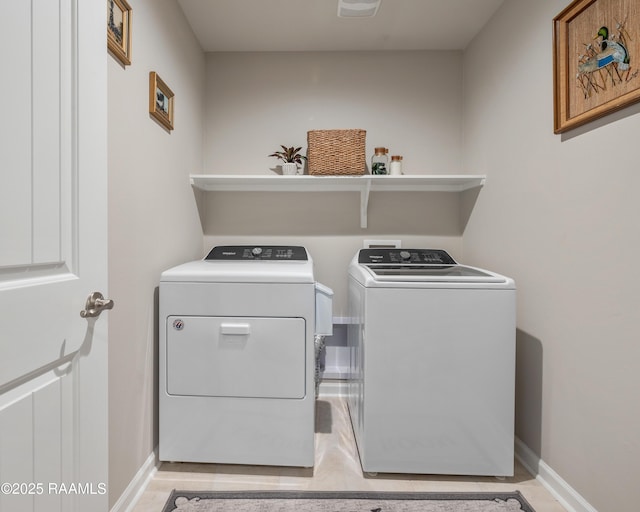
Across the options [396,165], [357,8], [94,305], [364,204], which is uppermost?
[357,8]

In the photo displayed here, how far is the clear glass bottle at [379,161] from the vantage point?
2.26 m

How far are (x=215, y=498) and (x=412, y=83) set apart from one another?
2.56m

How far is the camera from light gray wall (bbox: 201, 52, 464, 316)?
2.39m

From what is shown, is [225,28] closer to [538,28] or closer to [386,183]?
[386,183]

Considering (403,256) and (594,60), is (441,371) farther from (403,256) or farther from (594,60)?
(594,60)

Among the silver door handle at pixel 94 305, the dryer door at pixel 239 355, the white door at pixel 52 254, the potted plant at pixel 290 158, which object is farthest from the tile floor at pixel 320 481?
the potted plant at pixel 290 158

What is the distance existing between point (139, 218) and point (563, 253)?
172 cm

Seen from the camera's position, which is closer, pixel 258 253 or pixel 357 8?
pixel 357 8

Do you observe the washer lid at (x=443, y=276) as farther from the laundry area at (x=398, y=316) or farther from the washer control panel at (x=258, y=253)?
the washer control panel at (x=258, y=253)

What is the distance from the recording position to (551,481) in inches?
59.1

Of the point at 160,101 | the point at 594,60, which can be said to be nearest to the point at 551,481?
the point at 594,60

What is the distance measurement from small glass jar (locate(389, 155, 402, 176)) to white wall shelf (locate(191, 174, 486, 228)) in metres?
0.05

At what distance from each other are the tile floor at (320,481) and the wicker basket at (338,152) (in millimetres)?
1530

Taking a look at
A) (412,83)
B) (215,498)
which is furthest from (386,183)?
(215,498)
